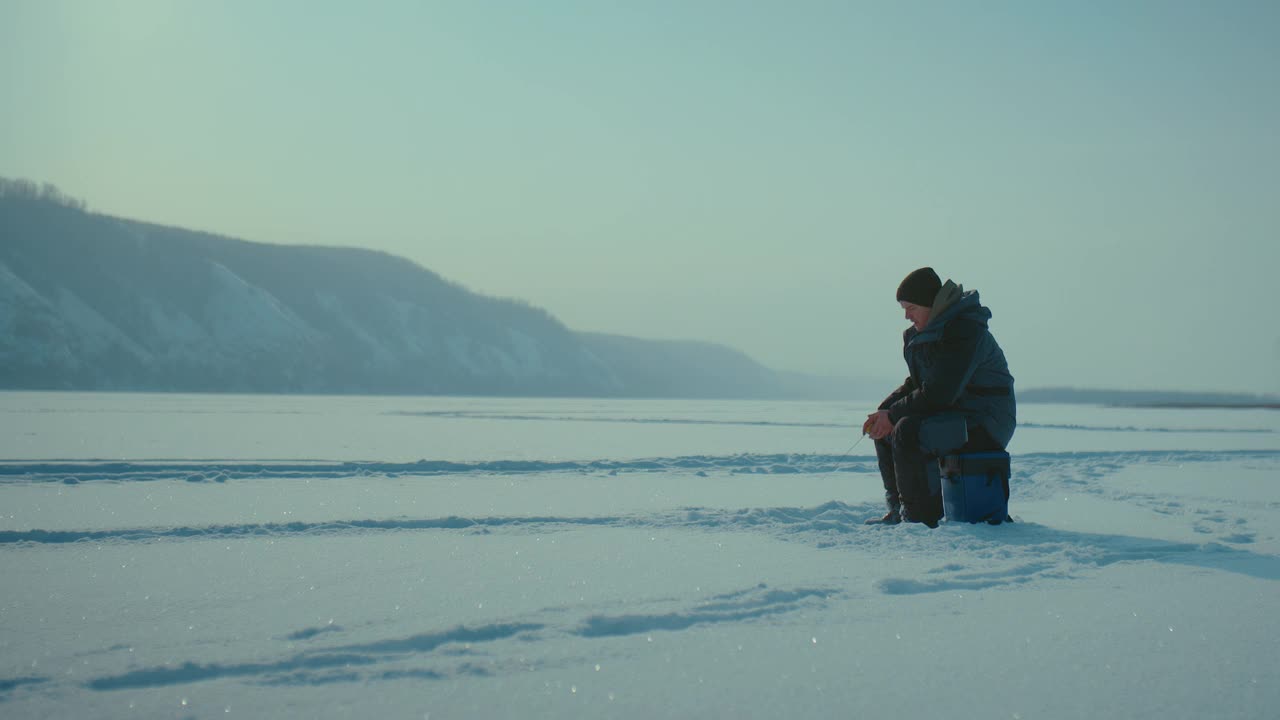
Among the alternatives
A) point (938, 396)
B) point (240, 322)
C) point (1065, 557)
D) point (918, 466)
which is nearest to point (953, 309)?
point (938, 396)

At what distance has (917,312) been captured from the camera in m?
3.91

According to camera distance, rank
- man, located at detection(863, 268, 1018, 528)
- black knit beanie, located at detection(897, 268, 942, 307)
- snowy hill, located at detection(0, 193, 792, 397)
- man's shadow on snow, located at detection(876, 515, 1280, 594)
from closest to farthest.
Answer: man's shadow on snow, located at detection(876, 515, 1280, 594) < man, located at detection(863, 268, 1018, 528) < black knit beanie, located at detection(897, 268, 942, 307) < snowy hill, located at detection(0, 193, 792, 397)

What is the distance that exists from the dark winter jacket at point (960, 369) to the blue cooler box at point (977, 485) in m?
0.12

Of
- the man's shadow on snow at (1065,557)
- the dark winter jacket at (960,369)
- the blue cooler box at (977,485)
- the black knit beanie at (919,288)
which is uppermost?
the black knit beanie at (919,288)

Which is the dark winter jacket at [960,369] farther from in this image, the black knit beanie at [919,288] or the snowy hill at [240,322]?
the snowy hill at [240,322]

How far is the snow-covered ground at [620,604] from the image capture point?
5.53 feet

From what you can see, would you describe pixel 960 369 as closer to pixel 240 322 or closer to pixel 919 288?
pixel 919 288

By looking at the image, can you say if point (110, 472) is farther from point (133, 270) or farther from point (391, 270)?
point (391, 270)

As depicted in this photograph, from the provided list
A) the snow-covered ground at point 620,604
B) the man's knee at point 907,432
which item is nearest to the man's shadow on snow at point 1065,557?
the snow-covered ground at point 620,604

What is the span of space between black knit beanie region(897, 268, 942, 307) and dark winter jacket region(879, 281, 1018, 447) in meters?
0.06

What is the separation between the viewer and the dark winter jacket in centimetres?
377

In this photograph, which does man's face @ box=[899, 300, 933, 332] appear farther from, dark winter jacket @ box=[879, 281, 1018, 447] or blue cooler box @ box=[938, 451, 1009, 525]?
blue cooler box @ box=[938, 451, 1009, 525]

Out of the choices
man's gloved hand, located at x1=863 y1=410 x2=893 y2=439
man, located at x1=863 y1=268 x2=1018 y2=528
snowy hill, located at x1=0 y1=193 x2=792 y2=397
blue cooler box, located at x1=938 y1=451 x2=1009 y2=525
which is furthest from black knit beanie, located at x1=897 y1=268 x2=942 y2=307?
snowy hill, located at x1=0 y1=193 x2=792 y2=397

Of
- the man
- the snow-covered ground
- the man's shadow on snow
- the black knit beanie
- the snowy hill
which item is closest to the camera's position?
the snow-covered ground
